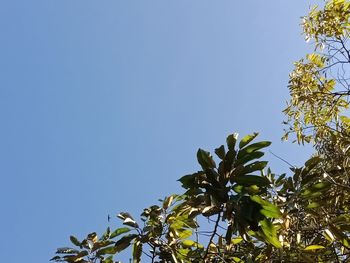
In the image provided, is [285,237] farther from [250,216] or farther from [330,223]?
[250,216]

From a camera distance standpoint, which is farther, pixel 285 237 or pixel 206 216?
pixel 285 237

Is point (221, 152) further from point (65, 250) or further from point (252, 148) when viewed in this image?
point (65, 250)

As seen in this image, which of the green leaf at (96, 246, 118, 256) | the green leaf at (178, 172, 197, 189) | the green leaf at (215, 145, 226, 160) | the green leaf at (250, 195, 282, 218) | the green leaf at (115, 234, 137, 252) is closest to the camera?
the green leaf at (250, 195, 282, 218)

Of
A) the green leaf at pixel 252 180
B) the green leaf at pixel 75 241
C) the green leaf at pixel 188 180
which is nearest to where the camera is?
the green leaf at pixel 252 180

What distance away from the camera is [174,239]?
4.12 meters

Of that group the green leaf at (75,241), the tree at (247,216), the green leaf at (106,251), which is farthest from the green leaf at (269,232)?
the green leaf at (75,241)

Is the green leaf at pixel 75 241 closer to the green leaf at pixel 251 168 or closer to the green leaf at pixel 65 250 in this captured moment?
the green leaf at pixel 65 250

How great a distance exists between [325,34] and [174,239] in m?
5.97

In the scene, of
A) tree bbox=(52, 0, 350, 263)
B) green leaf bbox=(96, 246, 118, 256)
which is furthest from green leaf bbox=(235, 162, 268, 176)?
green leaf bbox=(96, 246, 118, 256)

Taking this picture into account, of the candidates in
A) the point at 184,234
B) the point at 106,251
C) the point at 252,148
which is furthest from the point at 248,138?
the point at 106,251

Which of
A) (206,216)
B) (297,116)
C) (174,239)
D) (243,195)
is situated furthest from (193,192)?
(297,116)

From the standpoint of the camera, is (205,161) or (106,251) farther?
(106,251)

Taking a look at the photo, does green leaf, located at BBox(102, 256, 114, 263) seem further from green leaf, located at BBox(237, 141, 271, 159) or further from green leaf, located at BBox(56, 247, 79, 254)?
green leaf, located at BBox(237, 141, 271, 159)

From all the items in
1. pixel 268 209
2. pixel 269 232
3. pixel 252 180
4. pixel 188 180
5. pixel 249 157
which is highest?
pixel 188 180
